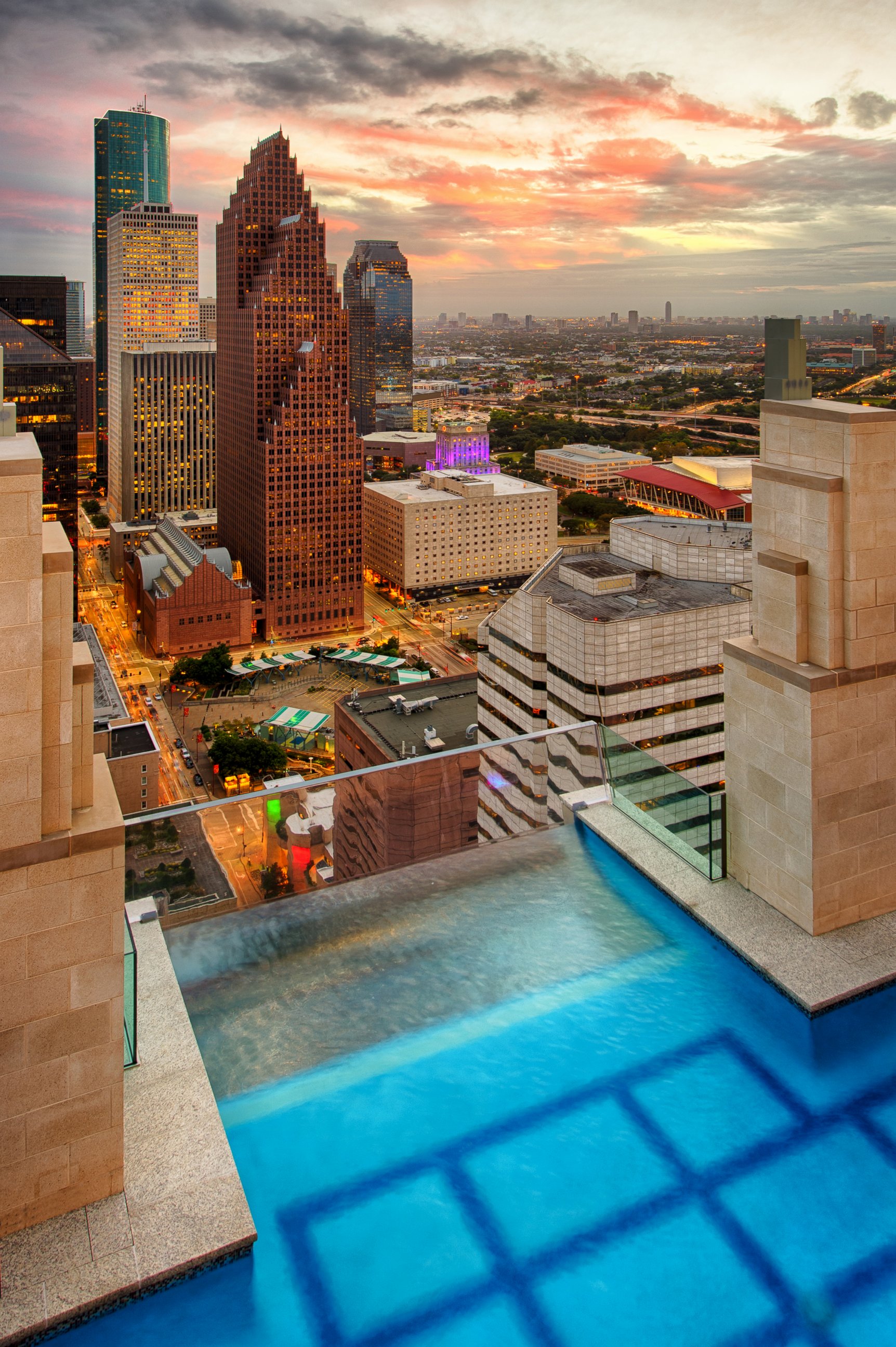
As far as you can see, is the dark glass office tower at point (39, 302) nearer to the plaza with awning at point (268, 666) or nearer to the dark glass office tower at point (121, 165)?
the plaza with awning at point (268, 666)

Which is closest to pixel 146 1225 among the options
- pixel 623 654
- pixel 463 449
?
pixel 623 654

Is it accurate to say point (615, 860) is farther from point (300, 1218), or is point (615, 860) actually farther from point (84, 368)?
point (84, 368)

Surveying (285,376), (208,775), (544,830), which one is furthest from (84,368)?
(544,830)

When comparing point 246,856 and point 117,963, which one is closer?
point 117,963

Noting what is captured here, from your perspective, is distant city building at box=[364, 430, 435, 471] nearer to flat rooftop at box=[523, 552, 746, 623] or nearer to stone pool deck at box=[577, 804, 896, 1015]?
flat rooftop at box=[523, 552, 746, 623]

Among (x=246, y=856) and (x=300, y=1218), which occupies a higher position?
(x=246, y=856)

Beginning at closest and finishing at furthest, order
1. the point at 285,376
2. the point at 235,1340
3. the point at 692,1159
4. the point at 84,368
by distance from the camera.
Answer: the point at 235,1340 < the point at 692,1159 < the point at 285,376 < the point at 84,368

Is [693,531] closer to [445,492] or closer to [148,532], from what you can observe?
[445,492]
